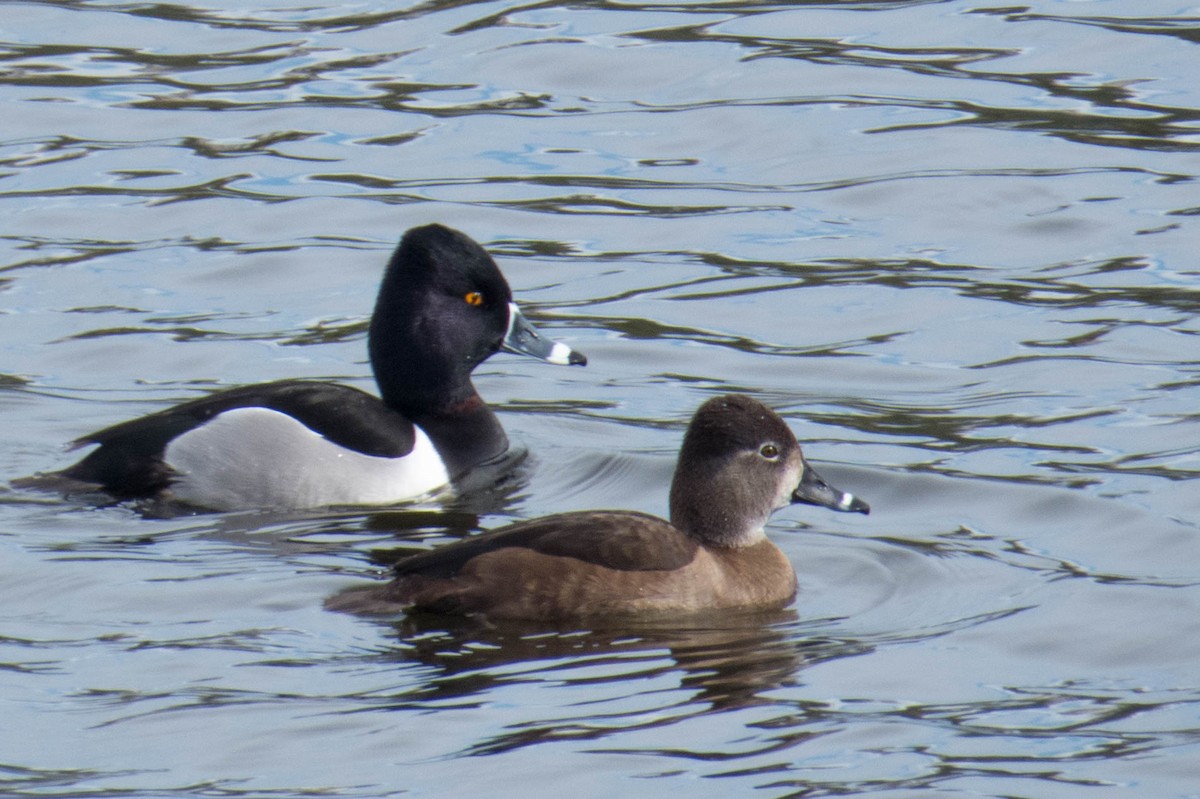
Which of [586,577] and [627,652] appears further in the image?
[586,577]

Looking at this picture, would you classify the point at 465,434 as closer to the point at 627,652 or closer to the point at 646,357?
the point at 646,357

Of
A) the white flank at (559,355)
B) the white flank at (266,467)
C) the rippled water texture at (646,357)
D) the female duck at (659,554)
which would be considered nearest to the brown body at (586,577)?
the female duck at (659,554)

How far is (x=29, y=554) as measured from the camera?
25.8 ft

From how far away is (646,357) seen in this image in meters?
10.7

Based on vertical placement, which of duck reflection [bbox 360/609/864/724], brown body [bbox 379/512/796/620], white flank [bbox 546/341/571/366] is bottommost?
duck reflection [bbox 360/609/864/724]

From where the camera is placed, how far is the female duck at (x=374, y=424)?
8.71m

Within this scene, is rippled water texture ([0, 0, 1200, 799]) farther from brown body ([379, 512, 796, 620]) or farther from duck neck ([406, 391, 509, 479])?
duck neck ([406, 391, 509, 479])

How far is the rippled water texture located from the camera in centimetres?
608

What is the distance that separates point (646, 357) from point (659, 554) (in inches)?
144

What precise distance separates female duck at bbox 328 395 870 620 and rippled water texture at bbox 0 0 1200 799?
141 mm

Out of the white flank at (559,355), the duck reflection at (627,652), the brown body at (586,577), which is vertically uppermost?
the white flank at (559,355)

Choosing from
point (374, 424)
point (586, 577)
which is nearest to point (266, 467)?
point (374, 424)

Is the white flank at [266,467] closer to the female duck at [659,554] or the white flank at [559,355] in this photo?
the white flank at [559,355]

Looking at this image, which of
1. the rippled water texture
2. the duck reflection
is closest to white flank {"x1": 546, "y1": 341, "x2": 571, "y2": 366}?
the rippled water texture
